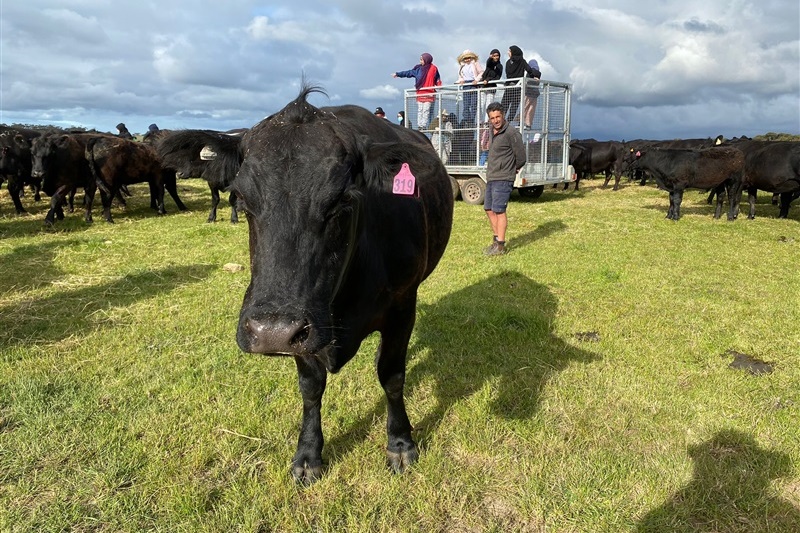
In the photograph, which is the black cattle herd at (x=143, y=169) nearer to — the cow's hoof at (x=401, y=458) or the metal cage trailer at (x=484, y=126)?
the metal cage trailer at (x=484, y=126)

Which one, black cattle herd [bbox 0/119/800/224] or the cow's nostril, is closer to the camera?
the cow's nostril

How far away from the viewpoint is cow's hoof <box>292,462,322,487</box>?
269 centimetres

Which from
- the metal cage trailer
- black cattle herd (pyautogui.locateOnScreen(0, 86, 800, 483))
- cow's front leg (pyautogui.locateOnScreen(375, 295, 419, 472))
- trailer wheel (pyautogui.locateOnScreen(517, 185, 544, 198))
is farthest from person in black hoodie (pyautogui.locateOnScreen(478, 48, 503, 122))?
cow's front leg (pyautogui.locateOnScreen(375, 295, 419, 472))

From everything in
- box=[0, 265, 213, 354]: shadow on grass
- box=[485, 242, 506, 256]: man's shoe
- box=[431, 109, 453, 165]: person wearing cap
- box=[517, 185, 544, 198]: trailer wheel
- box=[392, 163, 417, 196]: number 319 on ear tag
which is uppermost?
box=[431, 109, 453, 165]: person wearing cap

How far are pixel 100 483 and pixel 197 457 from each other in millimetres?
470

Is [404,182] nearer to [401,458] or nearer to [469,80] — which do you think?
[401,458]

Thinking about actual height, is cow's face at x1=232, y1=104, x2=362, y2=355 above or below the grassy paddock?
above

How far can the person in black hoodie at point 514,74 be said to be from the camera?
12.0 m

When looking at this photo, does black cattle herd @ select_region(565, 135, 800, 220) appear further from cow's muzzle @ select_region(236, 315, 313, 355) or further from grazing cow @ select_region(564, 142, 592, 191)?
cow's muzzle @ select_region(236, 315, 313, 355)

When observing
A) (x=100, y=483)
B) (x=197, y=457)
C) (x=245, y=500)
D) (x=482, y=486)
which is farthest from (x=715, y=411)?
(x=100, y=483)

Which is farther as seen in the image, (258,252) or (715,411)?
(715,411)

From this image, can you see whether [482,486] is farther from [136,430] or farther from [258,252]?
[136,430]

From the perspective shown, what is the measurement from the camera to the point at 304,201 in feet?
6.17

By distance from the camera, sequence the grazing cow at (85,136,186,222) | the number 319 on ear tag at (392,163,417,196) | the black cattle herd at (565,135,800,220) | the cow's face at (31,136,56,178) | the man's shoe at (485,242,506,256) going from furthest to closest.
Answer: the black cattle herd at (565,135,800,220) → the grazing cow at (85,136,186,222) → the cow's face at (31,136,56,178) → the man's shoe at (485,242,506,256) → the number 319 on ear tag at (392,163,417,196)
